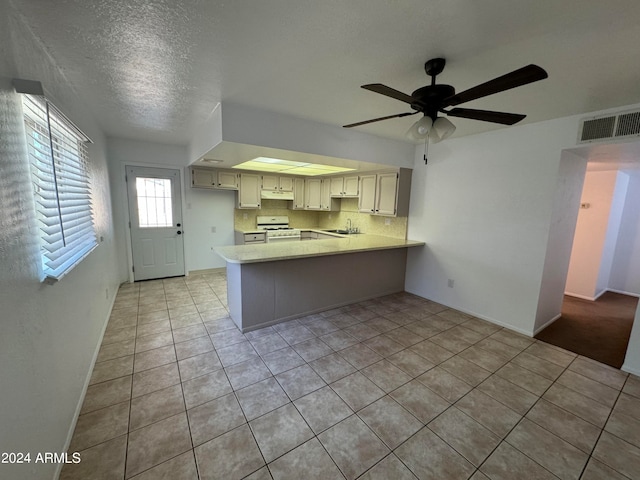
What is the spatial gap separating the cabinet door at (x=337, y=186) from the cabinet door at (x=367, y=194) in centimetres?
53

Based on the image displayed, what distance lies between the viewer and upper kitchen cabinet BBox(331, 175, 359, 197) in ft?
16.1

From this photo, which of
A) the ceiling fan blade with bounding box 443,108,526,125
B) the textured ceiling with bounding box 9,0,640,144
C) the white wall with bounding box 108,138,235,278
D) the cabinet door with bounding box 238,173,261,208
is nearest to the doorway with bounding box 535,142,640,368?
the textured ceiling with bounding box 9,0,640,144

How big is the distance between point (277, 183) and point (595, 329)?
5.50 m

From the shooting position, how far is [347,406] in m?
1.96

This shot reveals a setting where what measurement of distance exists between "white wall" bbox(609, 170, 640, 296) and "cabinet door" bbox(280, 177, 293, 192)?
242 inches

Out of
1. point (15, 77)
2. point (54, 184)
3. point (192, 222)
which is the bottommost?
point (192, 222)

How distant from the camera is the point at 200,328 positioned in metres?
3.10

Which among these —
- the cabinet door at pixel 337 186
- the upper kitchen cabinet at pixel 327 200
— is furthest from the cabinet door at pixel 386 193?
the upper kitchen cabinet at pixel 327 200

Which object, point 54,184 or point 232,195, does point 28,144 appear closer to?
point 54,184

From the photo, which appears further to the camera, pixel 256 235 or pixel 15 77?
pixel 256 235

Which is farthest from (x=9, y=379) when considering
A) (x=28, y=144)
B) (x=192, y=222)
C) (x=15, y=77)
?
(x=192, y=222)

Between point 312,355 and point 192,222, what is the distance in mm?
3761

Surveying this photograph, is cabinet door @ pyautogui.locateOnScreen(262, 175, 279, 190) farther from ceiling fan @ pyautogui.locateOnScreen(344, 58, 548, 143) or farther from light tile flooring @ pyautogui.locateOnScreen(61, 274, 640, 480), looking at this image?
ceiling fan @ pyautogui.locateOnScreen(344, 58, 548, 143)

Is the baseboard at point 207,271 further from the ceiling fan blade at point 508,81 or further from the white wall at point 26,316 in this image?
the ceiling fan blade at point 508,81
